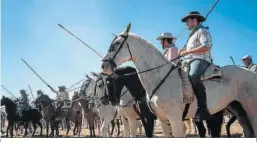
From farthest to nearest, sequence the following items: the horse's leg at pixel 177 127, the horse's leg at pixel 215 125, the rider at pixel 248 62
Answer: the rider at pixel 248 62, the horse's leg at pixel 215 125, the horse's leg at pixel 177 127

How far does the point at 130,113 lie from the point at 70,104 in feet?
11.7

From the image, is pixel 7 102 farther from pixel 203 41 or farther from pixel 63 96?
pixel 203 41

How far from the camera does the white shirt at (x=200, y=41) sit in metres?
2.58

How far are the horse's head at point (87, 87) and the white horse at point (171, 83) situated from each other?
3814 millimetres

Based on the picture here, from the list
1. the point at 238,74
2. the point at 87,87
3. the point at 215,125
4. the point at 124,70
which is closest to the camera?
the point at 238,74

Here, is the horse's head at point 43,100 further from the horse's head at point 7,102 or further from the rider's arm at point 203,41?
the rider's arm at point 203,41

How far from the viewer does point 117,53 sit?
257 cm

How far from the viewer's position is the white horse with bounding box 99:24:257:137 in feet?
8.12

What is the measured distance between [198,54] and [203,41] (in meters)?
0.14

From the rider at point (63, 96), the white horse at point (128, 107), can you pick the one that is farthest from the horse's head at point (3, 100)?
the white horse at point (128, 107)

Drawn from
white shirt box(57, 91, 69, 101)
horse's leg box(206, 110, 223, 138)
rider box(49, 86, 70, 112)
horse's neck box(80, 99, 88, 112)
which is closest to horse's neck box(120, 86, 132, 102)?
horse's leg box(206, 110, 223, 138)

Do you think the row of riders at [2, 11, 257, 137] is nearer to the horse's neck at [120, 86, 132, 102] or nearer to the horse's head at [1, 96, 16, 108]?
the horse's neck at [120, 86, 132, 102]

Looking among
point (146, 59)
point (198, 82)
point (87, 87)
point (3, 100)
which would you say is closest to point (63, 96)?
point (87, 87)
